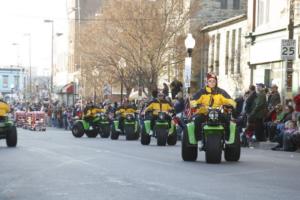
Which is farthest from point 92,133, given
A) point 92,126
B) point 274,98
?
point 274,98

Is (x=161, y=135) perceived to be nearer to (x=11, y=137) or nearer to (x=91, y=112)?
(x=11, y=137)

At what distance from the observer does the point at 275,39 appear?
39.4 metres

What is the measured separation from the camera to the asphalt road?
35.7ft

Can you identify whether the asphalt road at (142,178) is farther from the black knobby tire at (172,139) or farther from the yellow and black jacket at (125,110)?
the yellow and black jacket at (125,110)

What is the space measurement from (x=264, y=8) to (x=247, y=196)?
32.3 metres

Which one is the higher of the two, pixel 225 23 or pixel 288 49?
pixel 225 23

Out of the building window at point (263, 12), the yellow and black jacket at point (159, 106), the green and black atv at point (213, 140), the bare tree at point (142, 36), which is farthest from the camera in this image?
the bare tree at point (142, 36)

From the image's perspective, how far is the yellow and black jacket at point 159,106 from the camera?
2498 centimetres

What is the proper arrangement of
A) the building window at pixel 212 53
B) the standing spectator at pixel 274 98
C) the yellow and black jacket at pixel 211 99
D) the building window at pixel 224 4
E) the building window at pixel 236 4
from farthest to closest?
the building window at pixel 236 4, the building window at pixel 224 4, the building window at pixel 212 53, the standing spectator at pixel 274 98, the yellow and black jacket at pixel 211 99

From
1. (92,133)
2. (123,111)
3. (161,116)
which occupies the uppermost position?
(161,116)

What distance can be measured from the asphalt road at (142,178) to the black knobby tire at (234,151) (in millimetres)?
267

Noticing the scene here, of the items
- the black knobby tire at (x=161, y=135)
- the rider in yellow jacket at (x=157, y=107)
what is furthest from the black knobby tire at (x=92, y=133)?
the black knobby tire at (x=161, y=135)

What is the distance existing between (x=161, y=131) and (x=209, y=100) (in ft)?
26.2

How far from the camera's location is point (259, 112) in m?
25.3
